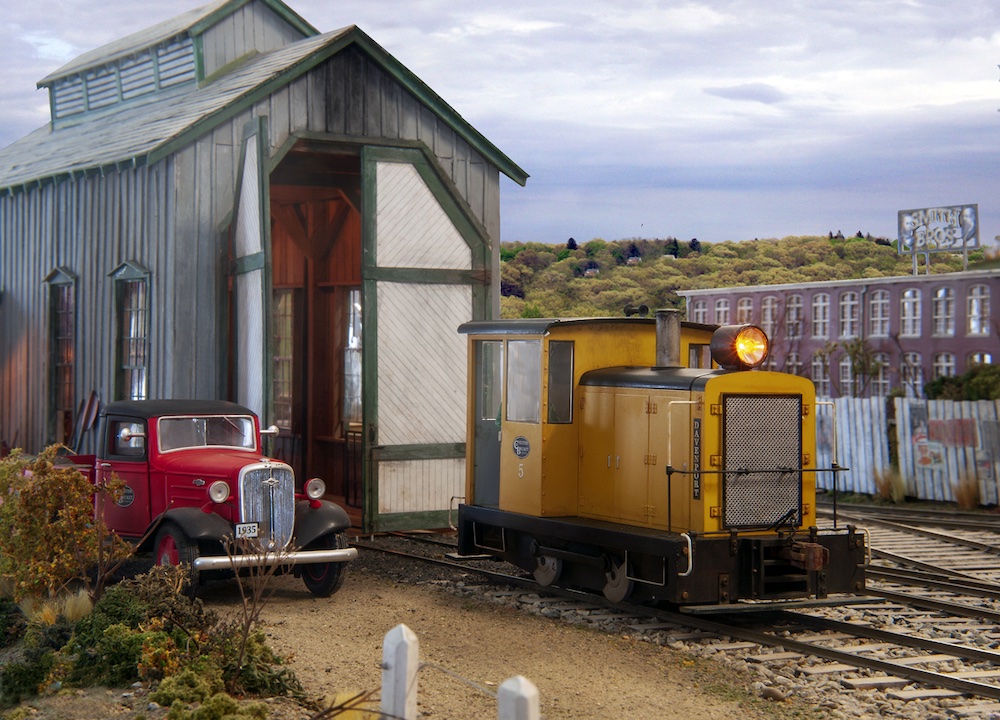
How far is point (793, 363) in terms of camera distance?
37.8 metres

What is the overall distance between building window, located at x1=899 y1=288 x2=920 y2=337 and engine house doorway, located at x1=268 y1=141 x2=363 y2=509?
814 inches

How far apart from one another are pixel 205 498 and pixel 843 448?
17744 millimetres

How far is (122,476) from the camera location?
1174 cm

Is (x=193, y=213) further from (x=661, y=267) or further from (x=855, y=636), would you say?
(x=661, y=267)

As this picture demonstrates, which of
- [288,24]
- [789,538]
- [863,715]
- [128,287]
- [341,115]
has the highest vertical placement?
[288,24]

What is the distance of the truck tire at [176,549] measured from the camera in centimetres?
1027

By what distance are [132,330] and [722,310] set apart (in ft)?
91.4

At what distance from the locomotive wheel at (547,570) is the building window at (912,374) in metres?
24.5

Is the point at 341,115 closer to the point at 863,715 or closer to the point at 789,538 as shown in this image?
the point at 789,538

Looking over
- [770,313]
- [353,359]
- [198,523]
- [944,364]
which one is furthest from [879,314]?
[198,523]

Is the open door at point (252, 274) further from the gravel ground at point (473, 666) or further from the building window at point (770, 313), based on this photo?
the building window at point (770, 313)

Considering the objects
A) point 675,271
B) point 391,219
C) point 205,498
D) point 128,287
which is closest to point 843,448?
point 391,219

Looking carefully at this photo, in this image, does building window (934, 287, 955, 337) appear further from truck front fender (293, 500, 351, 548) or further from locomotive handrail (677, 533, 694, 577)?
truck front fender (293, 500, 351, 548)

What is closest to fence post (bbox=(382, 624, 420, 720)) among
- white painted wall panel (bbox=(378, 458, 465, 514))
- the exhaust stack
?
the exhaust stack
